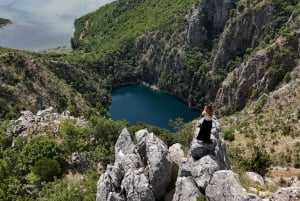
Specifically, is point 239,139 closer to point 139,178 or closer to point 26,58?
point 139,178

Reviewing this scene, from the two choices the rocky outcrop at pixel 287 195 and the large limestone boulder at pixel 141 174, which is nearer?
the rocky outcrop at pixel 287 195

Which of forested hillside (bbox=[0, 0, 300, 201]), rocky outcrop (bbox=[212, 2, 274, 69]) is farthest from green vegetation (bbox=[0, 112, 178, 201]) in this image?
rocky outcrop (bbox=[212, 2, 274, 69])

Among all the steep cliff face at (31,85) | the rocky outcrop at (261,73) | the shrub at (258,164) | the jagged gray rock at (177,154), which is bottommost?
the jagged gray rock at (177,154)

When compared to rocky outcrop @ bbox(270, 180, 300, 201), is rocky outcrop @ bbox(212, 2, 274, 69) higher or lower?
higher

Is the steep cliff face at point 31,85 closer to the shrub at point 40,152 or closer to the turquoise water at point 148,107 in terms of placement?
the turquoise water at point 148,107

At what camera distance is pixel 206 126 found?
33.7 meters

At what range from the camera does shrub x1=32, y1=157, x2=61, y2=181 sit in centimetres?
6250

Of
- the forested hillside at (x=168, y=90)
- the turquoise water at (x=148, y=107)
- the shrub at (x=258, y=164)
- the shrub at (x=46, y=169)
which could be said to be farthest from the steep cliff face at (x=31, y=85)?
the shrub at (x=258, y=164)

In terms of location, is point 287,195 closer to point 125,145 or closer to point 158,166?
point 158,166

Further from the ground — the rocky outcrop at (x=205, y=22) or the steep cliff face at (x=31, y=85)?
the rocky outcrop at (x=205, y=22)

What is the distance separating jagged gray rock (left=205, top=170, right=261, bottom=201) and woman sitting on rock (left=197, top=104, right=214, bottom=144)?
11.3ft

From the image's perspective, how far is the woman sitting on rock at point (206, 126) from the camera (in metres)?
32.9

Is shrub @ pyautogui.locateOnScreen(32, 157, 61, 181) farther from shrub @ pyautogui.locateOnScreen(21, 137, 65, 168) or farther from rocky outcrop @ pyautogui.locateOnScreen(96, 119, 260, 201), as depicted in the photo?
rocky outcrop @ pyautogui.locateOnScreen(96, 119, 260, 201)

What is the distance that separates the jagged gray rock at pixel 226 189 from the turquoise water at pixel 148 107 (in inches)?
4097
